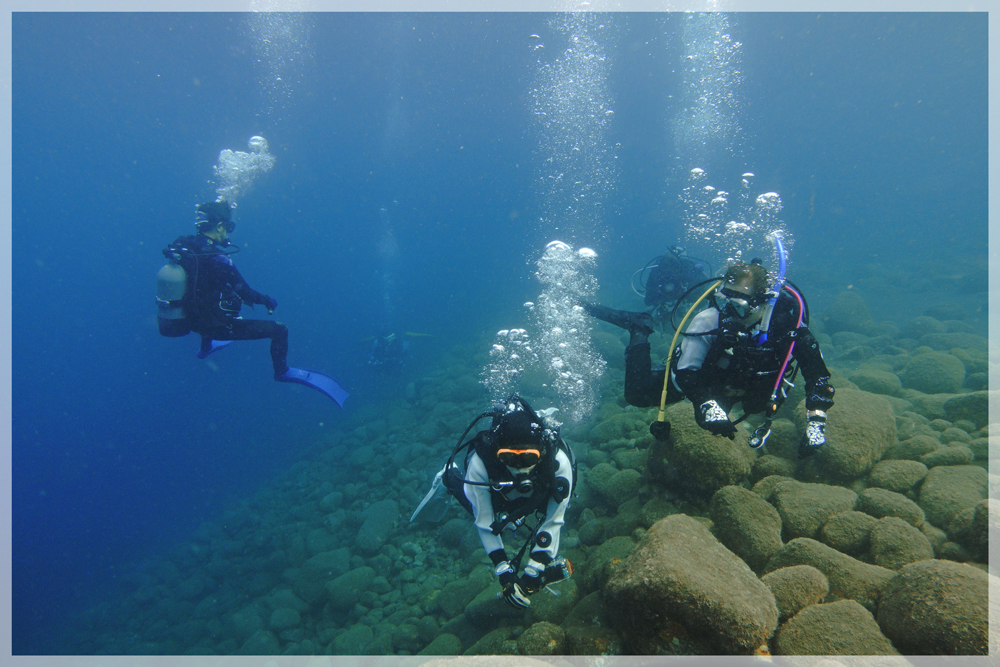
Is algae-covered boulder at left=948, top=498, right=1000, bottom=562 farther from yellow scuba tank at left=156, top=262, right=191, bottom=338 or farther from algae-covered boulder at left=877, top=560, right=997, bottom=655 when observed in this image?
yellow scuba tank at left=156, top=262, right=191, bottom=338

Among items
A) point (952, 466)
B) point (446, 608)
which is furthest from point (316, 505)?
point (952, 466)

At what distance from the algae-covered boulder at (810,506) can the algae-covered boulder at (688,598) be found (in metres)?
1.06

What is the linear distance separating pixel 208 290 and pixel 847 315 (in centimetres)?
1636

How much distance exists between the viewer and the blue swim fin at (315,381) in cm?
880

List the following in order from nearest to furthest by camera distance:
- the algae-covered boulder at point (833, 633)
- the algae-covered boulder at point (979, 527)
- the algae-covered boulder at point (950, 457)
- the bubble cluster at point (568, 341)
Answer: the algae-covered boulder at point (833, 633) → the algae-covered boulder at point (979, 527) → the algae-covered boulder at point (950, 457) → the bubble cluster at point (568, 341)

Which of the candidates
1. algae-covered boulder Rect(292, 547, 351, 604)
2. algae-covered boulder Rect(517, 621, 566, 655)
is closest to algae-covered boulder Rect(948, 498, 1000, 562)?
algae-covered boulder Rect(517, 621, 566, 655)

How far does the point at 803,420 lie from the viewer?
4.57 meters

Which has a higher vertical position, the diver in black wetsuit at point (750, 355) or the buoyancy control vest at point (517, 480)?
the diver in black wetsuit at point (750, 355)

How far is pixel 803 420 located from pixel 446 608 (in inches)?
195

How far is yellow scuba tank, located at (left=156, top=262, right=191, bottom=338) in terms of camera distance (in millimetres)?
6949

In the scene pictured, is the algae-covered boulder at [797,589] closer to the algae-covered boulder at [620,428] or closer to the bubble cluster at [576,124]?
the algae-covered boulder at [620,428]

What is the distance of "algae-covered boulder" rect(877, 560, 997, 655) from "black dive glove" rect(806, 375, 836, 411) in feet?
4.47

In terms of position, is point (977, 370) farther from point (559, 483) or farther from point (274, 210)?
point (274, 210)

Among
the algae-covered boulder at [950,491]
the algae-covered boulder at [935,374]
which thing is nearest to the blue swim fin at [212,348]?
the algae-covered boulder at [950,491]
